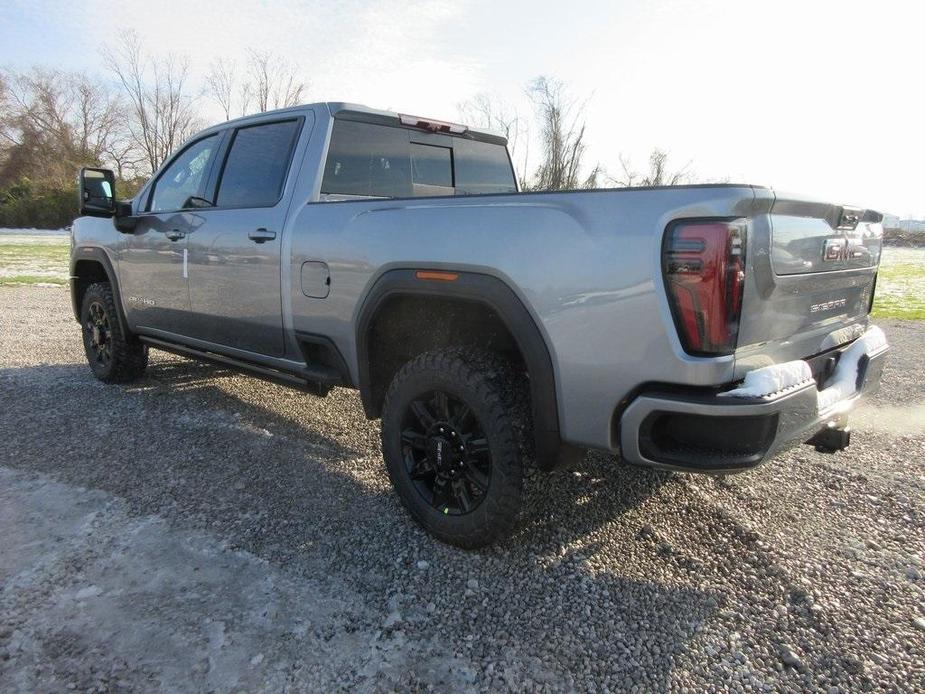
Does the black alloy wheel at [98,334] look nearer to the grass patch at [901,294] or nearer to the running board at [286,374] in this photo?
the running board at [286,374]

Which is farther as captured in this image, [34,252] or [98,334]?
[34,252]

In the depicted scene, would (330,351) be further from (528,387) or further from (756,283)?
(756,283)

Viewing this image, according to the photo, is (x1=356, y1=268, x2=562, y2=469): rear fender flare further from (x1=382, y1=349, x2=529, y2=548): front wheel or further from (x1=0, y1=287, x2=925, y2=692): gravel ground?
(x1=0, y1=287, x2=925, y2=692): gravel ground

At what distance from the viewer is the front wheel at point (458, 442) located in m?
2.51

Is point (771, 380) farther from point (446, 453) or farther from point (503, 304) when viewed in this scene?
point (446, 453)

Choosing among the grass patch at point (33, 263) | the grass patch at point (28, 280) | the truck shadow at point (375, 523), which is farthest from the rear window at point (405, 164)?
the grass patch at point (28, 280)

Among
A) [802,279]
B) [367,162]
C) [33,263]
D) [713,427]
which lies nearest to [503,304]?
[713,427]

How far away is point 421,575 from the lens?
258cm

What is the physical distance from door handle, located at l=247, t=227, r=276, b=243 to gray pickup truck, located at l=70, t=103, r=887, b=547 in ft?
0.10

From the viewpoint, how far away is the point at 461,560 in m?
2.70

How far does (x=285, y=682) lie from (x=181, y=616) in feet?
1.83

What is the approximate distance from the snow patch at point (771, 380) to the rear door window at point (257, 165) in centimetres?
267

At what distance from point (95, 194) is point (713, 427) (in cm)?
455

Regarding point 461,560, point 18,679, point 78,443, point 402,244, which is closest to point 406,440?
point 461,560
